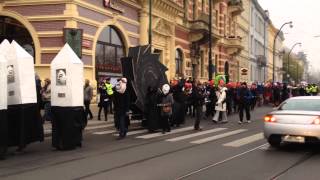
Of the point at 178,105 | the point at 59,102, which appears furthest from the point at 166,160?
the point at 178,105

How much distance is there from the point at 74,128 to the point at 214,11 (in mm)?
38496

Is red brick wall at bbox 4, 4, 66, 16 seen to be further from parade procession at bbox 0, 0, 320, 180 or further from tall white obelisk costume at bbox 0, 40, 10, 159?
tall white obelisk costume at bbox 0, 40, 10, 159

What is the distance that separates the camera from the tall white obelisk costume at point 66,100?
13.1 metres

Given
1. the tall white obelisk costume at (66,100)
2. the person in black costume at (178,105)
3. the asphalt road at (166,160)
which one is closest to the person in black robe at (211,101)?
the person in black costume at (178,105)

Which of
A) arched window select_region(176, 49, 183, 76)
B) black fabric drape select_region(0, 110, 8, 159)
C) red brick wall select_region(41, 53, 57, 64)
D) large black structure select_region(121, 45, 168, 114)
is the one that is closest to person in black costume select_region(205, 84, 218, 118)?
large black structure select_region(121, 45, 168, 114)

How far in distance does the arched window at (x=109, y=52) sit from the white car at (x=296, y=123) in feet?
51.1

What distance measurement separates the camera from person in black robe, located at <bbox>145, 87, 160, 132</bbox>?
17.7 meters

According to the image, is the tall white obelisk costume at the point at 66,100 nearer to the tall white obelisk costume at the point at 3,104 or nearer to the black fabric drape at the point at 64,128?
the black fabric drape at the point at 64,128

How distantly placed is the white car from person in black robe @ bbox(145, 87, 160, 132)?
5345mm

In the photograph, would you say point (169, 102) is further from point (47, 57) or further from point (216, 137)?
point (47, 57)

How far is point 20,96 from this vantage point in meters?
12.4

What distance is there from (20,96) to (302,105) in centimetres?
649

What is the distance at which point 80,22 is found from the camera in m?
25.1

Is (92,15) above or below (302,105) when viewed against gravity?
above
